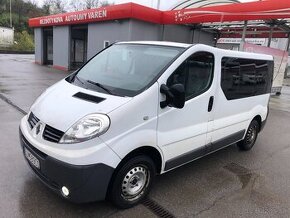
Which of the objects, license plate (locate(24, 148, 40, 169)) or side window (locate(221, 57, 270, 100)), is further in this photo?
side window (locate(221, 57, 270, 100))

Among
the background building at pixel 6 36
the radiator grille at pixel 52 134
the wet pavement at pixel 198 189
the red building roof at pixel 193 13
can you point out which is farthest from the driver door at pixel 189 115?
the background building at pixel 6 36

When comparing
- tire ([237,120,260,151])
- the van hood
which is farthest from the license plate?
tire ([237,120,260,151])

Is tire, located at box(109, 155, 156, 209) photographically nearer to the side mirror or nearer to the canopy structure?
the side mirror

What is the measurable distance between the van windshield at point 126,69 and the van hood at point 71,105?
17 centimetres

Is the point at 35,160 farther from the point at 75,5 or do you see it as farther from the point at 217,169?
the point at 75,5

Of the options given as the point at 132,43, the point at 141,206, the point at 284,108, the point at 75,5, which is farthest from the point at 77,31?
the point at 75,5

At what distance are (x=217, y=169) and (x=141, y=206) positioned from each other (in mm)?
1740

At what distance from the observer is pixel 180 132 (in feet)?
12.2

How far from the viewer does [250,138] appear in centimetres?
574

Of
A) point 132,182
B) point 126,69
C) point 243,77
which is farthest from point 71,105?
point 243,77

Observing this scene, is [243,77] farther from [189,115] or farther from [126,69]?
[126,69]

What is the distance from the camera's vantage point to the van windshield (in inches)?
135

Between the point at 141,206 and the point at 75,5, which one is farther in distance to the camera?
the point at 75,5

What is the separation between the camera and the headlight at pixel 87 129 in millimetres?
2883
